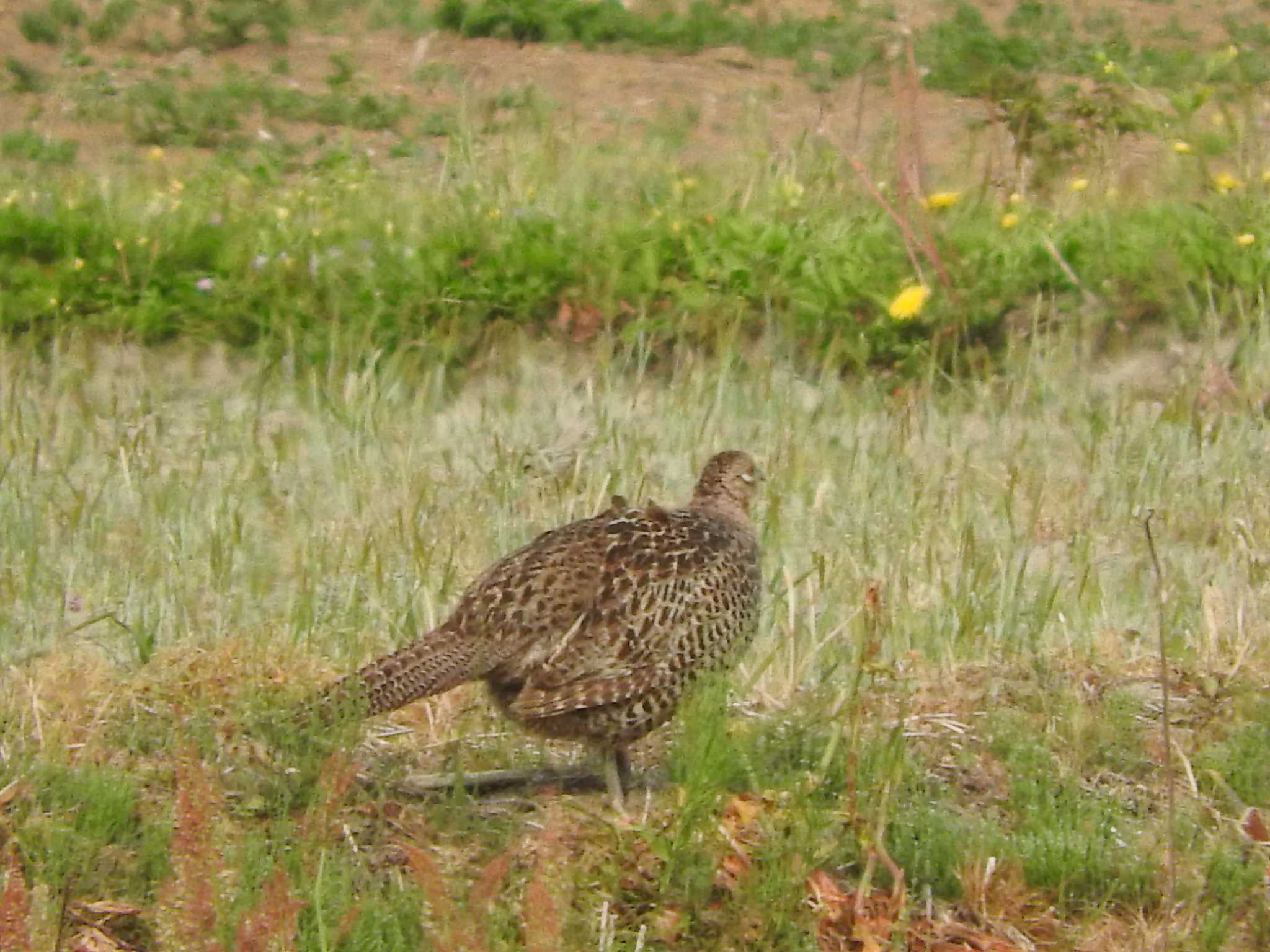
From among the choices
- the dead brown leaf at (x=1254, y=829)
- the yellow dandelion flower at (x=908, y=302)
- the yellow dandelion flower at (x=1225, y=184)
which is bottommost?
the dead brown leaf at (x=1254, y=829)

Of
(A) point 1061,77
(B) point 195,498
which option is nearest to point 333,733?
(B) point 195,498

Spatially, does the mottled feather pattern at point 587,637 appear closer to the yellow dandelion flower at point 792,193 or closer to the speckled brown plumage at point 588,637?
→ the speckled brown plumage at point 588,637

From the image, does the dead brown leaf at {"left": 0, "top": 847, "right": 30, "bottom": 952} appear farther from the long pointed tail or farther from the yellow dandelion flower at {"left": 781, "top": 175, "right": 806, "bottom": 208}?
the yellow dandelion flower at {"left": 781, "top": 175, "right": 806, "bottom": 208}

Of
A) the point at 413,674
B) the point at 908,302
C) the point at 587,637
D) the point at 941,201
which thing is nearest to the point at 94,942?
the point at 413,674

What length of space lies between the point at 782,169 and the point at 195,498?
4152mm

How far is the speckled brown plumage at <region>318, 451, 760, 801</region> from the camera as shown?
16.5 feet

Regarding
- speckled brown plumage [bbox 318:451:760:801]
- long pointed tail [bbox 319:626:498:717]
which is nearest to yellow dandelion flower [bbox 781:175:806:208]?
speckled brown plumage [bbox 318:451:760:801]

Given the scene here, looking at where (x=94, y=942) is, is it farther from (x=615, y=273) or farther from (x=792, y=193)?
(x=792, y=193)

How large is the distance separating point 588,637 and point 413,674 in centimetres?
41

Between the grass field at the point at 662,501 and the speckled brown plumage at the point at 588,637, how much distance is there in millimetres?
193

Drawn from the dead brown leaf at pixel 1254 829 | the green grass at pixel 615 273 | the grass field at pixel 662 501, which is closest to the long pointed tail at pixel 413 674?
the grass field at pixel 662 501

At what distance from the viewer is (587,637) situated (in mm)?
5125

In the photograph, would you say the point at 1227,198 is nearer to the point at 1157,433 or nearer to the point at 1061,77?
the point at 1157,433

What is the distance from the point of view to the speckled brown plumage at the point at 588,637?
5.04 m
